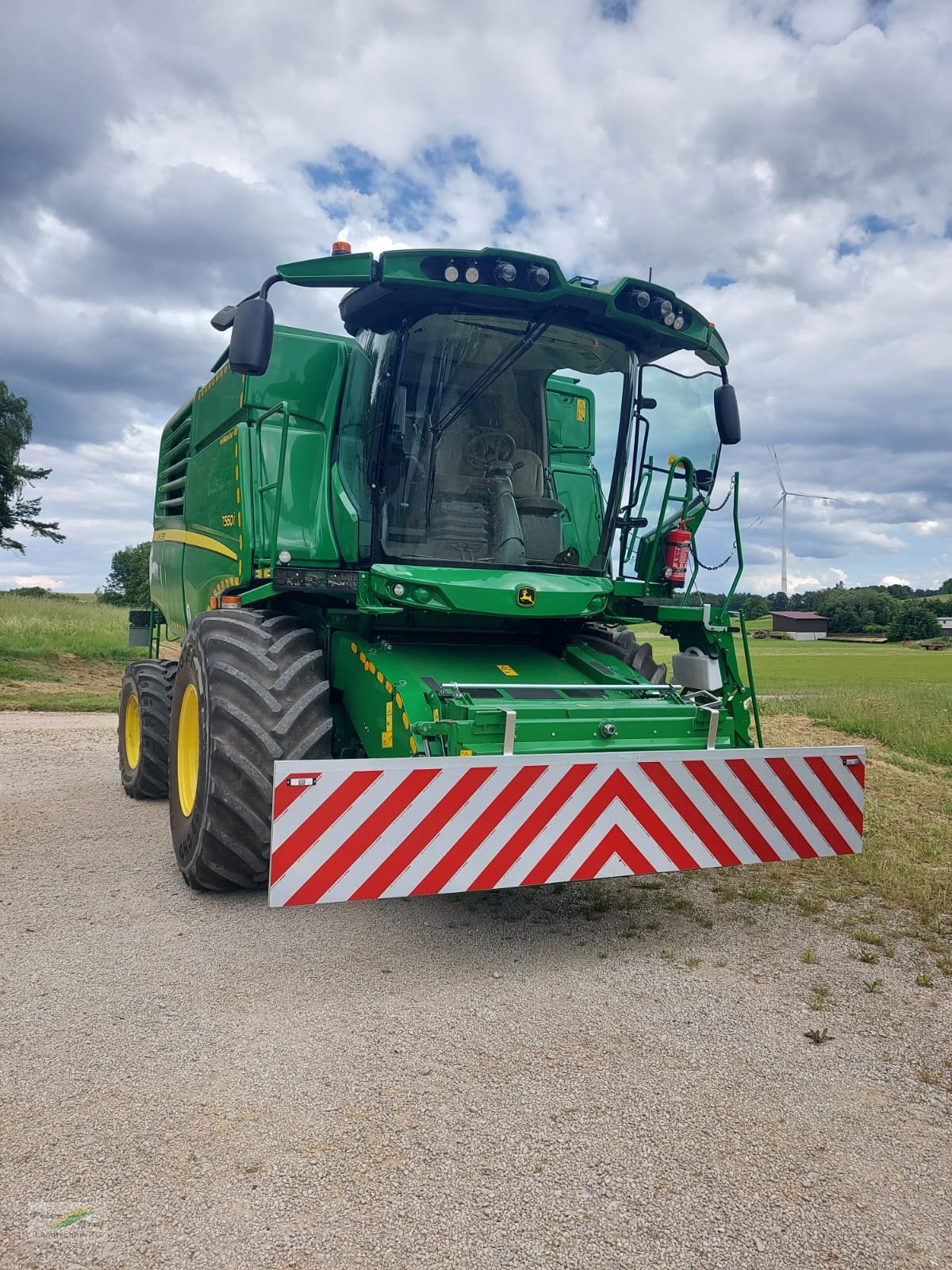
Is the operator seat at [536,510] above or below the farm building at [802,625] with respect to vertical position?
above

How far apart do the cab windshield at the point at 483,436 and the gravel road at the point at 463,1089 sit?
2017 mm

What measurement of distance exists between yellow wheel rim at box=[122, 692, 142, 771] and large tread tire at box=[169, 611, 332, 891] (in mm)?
3194

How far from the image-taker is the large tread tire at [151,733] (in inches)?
Result: 289

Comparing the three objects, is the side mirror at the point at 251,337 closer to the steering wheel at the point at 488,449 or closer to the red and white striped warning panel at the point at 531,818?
the steering wheel at the point at 488,449

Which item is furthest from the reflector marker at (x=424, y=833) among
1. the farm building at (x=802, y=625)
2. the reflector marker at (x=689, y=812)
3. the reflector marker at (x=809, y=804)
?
the farm building at (x=802, y=625)

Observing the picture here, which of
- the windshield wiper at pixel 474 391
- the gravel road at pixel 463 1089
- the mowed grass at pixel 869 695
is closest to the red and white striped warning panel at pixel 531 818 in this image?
the gravel road at pixel 463 1089

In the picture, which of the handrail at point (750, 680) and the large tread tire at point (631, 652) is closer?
the handrail at point (750, 680)

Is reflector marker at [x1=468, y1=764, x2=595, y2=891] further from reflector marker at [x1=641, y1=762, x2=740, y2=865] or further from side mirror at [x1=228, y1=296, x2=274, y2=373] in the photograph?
side mirror at [x1=228, y1=296, x2=274, y2=373]

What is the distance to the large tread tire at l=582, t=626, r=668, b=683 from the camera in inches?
227

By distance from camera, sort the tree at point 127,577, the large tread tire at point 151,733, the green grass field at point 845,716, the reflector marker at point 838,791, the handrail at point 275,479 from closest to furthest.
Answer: the reflector marker at point 838,791, the handrail at point 275,479, the green grass field at point 845,716, the large tread tire at point 151,733, the tree at point 127,577

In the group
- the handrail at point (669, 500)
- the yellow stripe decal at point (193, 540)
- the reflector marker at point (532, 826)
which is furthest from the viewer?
the yellow stripe decal at point (193, 540)

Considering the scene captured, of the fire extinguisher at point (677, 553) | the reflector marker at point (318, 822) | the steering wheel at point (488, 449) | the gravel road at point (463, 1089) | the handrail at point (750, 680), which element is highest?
the steering wheel at point (488, 449)

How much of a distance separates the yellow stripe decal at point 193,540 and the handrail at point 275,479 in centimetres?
57

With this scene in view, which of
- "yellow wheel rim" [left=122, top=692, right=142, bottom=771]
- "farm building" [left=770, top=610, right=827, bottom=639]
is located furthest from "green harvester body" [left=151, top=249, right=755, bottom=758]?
"farm building" [left=770, top=610, right=827, bottom=639]
